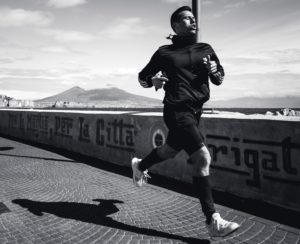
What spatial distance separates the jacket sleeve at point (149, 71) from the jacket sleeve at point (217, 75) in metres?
0.57

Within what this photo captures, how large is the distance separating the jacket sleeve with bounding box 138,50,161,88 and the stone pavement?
1622mm

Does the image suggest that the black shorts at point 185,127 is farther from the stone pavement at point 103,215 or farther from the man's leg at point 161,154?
the stone pavement at point 103,215

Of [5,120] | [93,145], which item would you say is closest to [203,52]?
[93,145]

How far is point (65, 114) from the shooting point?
415 inches

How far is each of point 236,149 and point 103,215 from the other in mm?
2240

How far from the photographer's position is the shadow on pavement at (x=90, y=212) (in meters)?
3.50

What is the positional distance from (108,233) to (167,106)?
4.90 ft

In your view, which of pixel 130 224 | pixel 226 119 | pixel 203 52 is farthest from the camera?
pixel 226 119

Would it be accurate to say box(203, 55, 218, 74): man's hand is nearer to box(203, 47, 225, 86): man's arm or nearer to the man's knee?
box(203, 47, 225, 86): man's arm

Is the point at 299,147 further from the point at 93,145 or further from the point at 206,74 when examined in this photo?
the point at 93,145

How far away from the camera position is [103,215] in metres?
4.08

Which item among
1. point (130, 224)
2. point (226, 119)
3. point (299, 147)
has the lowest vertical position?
point (130, 224)

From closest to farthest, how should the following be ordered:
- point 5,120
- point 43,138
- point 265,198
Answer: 1. point 265,198
2. point 43,138
3. point 5,120

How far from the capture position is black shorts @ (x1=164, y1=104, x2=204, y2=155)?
3.19 meters
